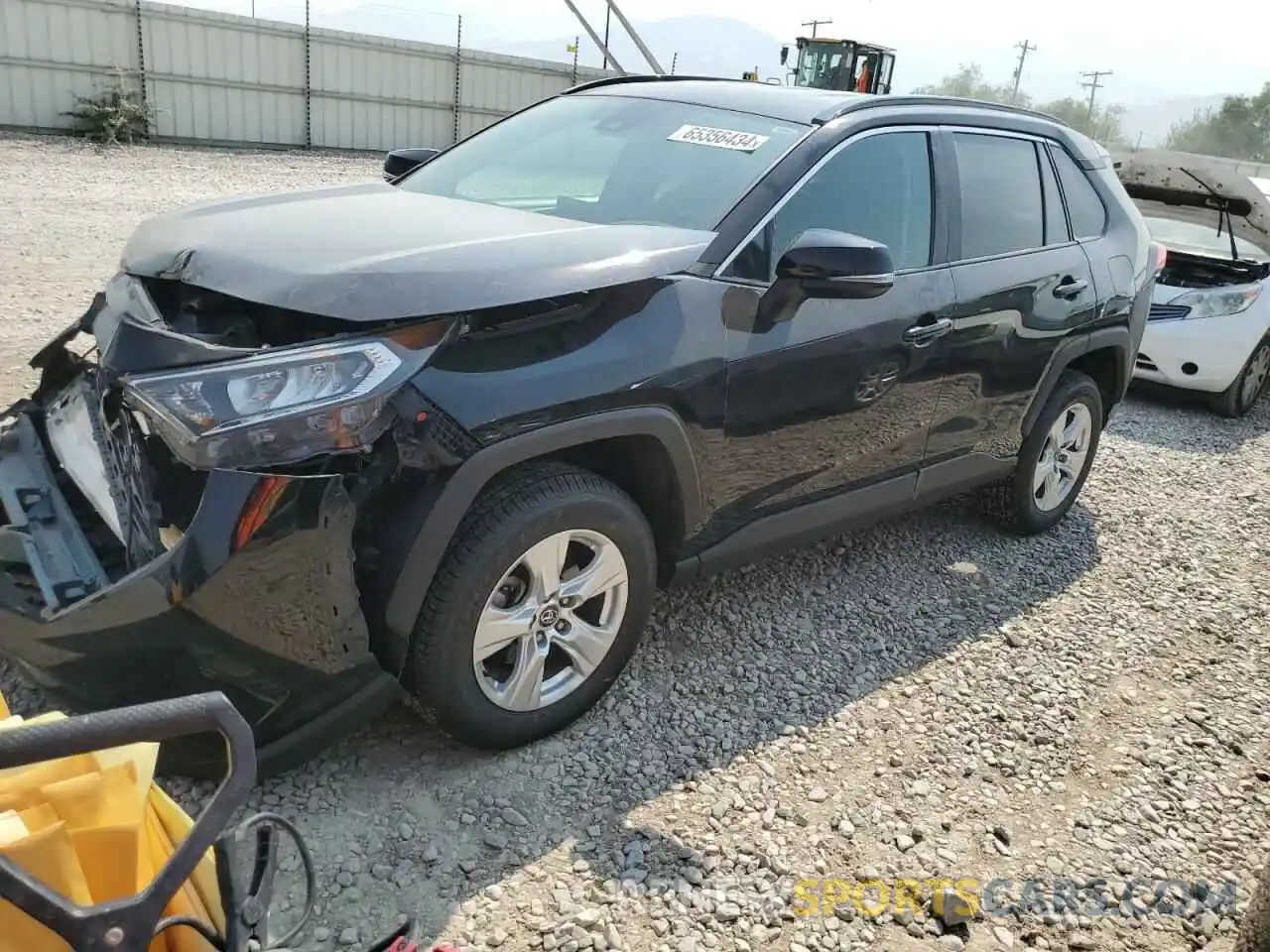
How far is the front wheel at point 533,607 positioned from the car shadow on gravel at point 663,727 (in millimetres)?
169

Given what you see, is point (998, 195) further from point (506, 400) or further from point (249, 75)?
point (249, 75)

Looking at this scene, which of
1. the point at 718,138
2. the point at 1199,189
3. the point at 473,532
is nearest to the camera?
the point at 473,532

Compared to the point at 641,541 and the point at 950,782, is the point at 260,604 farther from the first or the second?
the point at 950,782

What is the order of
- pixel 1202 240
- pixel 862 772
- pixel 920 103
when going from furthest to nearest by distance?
pixel 1202 240
pixel 920 103
pixel 862 772

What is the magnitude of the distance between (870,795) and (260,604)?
1.77 meters

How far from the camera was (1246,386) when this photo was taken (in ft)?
25.3

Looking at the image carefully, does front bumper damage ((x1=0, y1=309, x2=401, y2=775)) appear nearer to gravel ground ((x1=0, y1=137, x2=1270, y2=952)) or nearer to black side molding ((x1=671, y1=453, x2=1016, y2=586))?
gravel ground ((x1=0, y1=137, x2=1270, y2=952))

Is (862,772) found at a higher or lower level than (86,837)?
lower

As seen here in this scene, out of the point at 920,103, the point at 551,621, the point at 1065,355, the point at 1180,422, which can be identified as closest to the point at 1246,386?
the point at 1180,422

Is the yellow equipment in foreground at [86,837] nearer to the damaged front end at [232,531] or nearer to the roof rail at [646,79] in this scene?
the damaged front end at [232,531]

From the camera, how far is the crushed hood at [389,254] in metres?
2.42

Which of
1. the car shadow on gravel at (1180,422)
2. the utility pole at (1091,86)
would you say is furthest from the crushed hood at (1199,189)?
the utility pole at (1091,86)

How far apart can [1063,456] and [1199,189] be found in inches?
168

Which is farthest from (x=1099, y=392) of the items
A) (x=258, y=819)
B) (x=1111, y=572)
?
(x=258, y=819)
